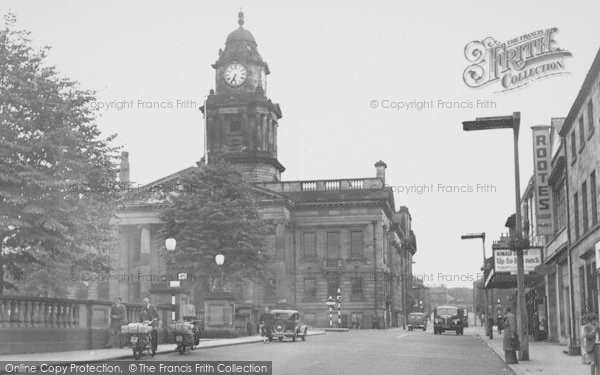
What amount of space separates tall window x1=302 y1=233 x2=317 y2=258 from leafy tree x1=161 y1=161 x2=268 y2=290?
31079 mm

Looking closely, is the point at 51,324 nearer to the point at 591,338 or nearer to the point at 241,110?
the point at 591,338

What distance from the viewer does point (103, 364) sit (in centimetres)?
2147

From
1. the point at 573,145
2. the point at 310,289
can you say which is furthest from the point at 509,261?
the point at 310,289

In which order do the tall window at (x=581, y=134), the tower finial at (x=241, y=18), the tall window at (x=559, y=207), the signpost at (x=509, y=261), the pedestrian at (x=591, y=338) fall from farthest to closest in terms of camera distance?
the tower finial at (x=241, y=18), the tall window at (x=559, y=207), the signpost at (x=509, y=261), the tall window at (x=581, y=134), the pedestrian at (x=591, y=338)

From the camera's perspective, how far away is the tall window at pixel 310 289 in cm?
9231

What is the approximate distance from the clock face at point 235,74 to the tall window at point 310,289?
21.9m

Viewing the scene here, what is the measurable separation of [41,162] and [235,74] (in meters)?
64.5

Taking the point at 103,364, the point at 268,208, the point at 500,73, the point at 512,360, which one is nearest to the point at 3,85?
the point at 103,364

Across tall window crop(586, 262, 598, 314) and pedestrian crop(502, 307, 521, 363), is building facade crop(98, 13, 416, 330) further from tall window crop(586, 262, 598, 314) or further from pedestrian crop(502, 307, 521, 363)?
pedestrian crop(502, 307, 521, 363)

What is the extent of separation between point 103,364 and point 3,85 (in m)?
15.0

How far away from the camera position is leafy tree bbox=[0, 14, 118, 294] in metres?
31.4

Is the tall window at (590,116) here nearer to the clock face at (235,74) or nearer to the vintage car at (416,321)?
the vintage car at (416,321)

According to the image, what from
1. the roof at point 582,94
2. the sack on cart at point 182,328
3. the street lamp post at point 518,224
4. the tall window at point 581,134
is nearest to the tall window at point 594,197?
the tall window at point 581,134

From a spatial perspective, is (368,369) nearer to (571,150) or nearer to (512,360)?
(512,360)
